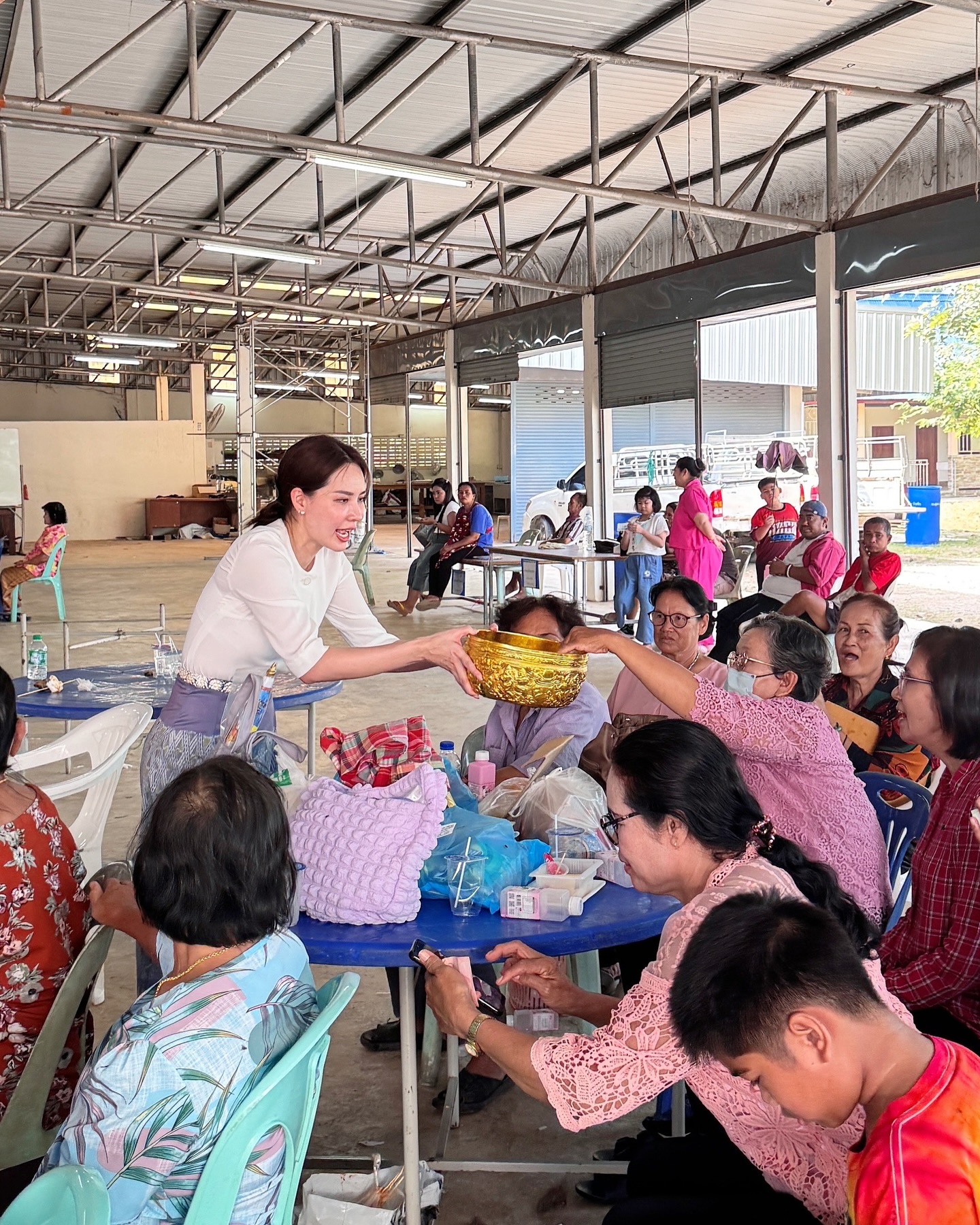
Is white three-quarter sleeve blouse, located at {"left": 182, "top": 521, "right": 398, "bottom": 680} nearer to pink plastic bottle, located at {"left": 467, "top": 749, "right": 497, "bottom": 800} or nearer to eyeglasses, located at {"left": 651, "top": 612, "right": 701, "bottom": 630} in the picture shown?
pink plastic bottle, located at {"left": 467, "top": 749, "right": 497, "bottom": 800}

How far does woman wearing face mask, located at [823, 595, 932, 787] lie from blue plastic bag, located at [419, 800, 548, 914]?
153cm

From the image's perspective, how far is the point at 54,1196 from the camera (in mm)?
1350

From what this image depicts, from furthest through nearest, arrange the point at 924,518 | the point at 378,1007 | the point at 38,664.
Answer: the point at 924,518, the point at 38,664, the point at 378,1007

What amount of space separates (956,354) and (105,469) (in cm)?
1573

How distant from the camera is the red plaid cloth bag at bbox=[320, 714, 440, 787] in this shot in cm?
260

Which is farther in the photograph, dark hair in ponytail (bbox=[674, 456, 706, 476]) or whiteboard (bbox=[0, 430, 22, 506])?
whiteboard (bbox=[0, 430, 22, 506])

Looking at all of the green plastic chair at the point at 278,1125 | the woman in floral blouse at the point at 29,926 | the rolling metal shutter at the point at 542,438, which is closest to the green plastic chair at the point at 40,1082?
the woman in floral blouse at the point at 29,926

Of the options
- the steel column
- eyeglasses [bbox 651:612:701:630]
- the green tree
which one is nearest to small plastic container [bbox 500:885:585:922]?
eyeglasses [bbox 651:612:701:630]

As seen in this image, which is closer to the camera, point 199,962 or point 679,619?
point 199,962

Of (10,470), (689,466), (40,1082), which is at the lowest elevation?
(40,1082)

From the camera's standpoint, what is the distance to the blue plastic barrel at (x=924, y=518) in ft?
60.7

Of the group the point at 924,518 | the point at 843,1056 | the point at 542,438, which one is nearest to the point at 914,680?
the point at 843,1056

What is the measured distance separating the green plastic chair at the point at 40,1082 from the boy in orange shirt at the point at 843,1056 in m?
1.14

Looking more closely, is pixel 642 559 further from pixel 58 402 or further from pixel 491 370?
pixel 58 402
